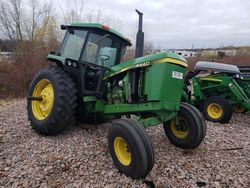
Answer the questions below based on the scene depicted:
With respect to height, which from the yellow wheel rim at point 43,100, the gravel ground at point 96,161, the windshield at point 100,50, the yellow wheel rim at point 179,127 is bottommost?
the gravel ground at point 96,161

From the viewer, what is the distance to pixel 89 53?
172 inches

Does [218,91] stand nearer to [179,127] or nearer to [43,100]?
[179,127]

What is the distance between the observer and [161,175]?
3156 millimetres

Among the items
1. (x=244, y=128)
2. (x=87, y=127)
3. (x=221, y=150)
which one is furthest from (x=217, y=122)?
(x=87, y=127)

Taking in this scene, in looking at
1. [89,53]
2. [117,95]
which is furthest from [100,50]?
[117,95]

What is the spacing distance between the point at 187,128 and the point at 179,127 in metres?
0.19

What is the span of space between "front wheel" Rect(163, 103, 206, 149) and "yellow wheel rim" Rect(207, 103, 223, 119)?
2586 mm

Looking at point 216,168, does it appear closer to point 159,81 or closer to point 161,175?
point 161,175

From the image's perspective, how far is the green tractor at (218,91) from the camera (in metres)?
6.19

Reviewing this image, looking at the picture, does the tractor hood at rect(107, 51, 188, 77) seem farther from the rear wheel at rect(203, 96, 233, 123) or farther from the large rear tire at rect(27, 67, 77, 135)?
the rear wheel at rect(203, 96, 233, 123)

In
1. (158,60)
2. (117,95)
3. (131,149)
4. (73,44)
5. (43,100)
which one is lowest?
(131,149)

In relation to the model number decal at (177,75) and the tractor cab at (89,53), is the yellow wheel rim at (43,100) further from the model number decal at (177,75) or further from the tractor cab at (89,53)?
the model number decal at (177,75)

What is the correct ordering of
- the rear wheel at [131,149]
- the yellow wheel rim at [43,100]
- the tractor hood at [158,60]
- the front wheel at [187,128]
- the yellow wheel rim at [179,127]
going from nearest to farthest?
the rear wheel at [131,149] → the tractor hood at [158,60] → the front wheel at [187,128] → the yellow wheel rim at [179,127] → the yellow wheel rim at [43,100]

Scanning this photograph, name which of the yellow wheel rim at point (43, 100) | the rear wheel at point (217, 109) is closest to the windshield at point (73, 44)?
the yellow wheel rim at point (43, 100)
